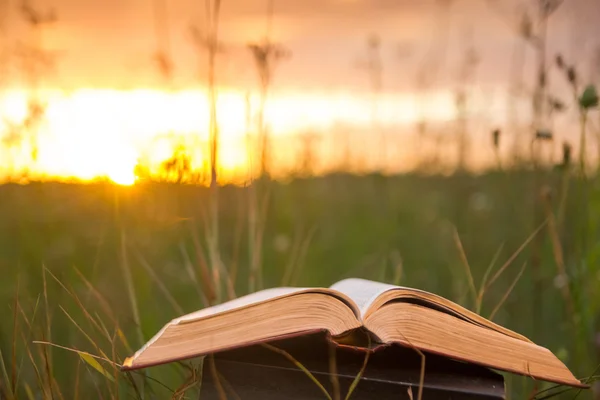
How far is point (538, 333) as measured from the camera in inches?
102

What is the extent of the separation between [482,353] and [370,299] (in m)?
0.20

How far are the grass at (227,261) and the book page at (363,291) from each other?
16cm

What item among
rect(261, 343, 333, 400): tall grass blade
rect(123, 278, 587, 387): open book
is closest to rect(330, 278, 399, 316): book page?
rect(123, 278, 587, 387): open book

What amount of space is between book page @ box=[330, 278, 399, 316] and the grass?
0.16 meters

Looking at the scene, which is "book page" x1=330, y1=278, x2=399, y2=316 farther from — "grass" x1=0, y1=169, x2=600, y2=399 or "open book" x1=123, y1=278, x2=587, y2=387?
"grass" x1=0, y1=169, x2=600, y2=399

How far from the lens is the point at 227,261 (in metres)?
3.71

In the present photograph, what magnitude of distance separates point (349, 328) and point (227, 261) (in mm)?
2626

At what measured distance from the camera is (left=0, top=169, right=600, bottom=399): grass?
5.90 feet

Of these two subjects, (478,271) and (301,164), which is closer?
(478,271)

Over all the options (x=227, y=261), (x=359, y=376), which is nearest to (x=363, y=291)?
(x=359, y=376)

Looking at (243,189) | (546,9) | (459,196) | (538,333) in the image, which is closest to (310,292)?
(243,189)

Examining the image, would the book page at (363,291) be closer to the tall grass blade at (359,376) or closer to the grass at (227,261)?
the tall grass blade at (359,376)

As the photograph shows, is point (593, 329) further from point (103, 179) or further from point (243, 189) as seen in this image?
point (103, 179)

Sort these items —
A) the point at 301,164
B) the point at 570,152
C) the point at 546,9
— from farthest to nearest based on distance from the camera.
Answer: the point at 301,164 < the point at 546,9 < the point at 570,152
